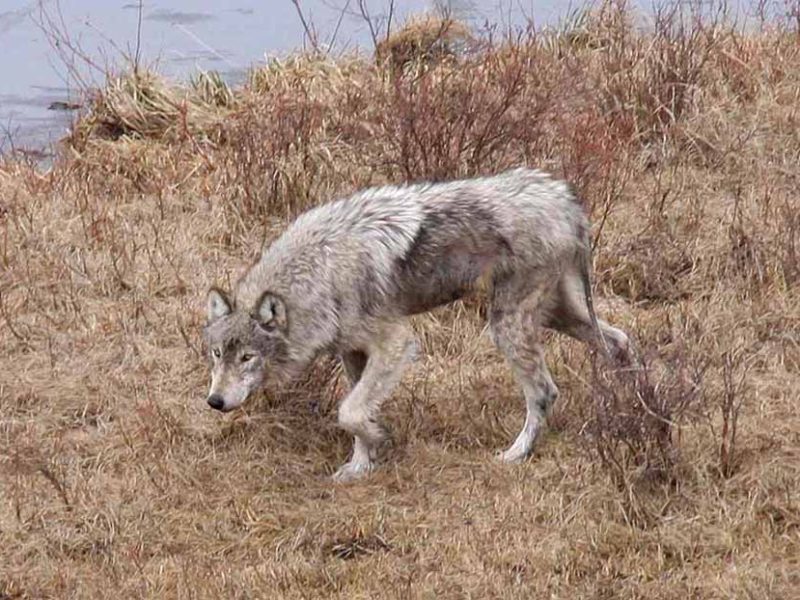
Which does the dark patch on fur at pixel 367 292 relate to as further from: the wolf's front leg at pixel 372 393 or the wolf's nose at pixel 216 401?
the wolf's nose at pixel 216 401

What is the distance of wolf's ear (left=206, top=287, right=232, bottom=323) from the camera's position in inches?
A: 288

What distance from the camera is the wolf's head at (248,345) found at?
7203mm

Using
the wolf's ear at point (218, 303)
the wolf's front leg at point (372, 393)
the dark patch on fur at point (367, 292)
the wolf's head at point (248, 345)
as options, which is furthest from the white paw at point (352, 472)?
the wolf's ear at point (218, 303)

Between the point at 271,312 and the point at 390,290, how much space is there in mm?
536

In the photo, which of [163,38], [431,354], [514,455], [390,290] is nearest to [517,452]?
[514,455]

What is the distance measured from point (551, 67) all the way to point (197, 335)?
3992 mm

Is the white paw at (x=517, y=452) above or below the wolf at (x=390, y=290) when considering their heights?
below

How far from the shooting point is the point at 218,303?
7.34 meters

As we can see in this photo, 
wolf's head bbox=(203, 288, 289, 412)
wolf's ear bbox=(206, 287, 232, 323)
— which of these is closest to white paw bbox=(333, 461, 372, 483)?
wolf's head bbox=(203, 288, 289, 412)

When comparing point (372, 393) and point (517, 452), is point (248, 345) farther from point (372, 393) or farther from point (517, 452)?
point (517, 452)

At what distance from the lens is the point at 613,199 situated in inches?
371

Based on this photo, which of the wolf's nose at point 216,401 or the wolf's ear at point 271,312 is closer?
the wolf's nose at point 216,401

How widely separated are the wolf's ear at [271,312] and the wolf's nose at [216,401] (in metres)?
0.38

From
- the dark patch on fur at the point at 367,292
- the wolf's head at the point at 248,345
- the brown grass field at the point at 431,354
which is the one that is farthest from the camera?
the dark patch on fur at the point at 367,292
